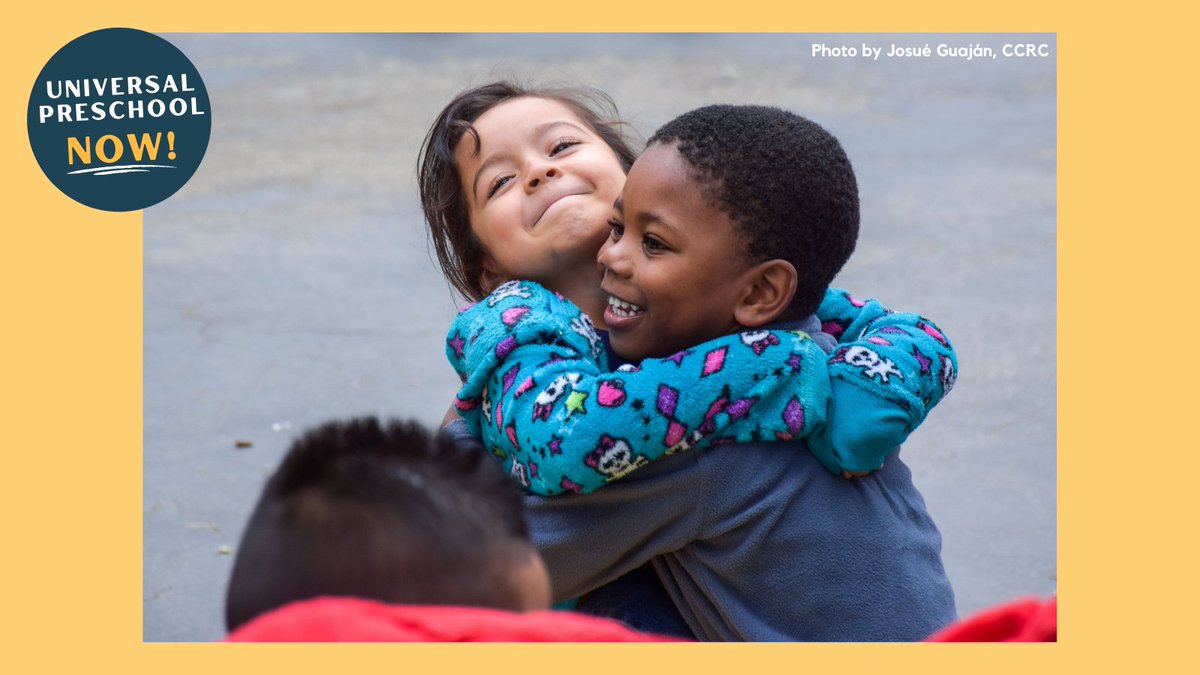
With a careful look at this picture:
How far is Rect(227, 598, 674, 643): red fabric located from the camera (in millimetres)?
1139

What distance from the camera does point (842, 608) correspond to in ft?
5.74

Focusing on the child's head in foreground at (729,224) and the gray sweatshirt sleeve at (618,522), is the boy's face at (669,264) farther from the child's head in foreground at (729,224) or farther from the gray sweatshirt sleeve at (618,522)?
the gray sweatshirt sleeve at (618,522)

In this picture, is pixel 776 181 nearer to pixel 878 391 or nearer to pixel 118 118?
pixel 878 391

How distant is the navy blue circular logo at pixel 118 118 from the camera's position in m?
1.94

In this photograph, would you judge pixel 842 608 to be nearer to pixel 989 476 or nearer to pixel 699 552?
pixel 699 552

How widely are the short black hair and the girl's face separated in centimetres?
22

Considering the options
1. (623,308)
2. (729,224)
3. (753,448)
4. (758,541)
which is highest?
(729,224)

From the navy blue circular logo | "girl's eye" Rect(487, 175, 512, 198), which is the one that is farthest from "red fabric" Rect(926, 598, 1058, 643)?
the navy blue circular logo

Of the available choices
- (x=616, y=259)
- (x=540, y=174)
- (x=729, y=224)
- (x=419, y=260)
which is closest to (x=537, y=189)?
(x=540, y=174)

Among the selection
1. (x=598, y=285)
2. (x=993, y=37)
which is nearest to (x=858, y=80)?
(x=993, y=37)

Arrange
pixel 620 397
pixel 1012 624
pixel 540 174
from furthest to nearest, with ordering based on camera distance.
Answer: pixel 540 174 → pixel 620 397 → pixel 1012 624

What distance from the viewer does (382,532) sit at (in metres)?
1.18

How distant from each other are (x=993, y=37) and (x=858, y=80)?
245 centimetres

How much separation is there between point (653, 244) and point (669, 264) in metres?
0.05
